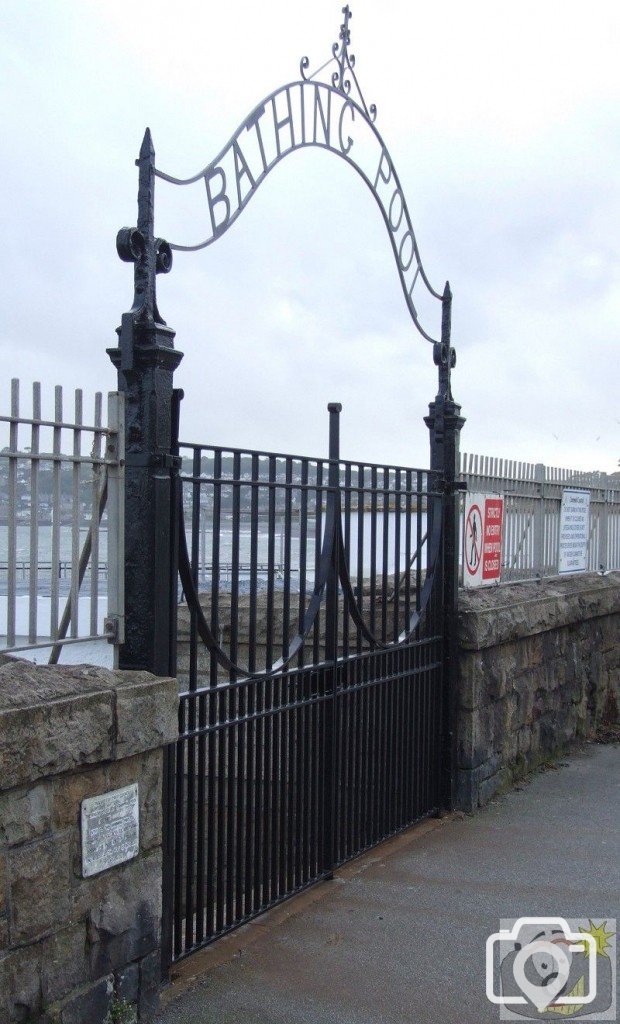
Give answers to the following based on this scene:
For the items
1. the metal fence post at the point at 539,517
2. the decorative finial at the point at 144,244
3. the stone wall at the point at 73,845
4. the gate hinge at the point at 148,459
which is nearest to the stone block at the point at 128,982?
the stone wall at the point at 73,845

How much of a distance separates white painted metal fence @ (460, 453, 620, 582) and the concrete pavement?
2.19 metres

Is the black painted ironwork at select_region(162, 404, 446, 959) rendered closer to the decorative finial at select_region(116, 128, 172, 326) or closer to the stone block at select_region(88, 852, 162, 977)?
the stone block at select_region(88, 852, 162, 977)

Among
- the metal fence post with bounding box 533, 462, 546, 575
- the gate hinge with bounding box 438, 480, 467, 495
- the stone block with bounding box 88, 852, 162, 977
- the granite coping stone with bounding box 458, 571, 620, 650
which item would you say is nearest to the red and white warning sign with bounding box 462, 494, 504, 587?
the granite coping stone with bounding box 458, 571, 620, 650

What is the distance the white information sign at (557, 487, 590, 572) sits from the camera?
32.3ft

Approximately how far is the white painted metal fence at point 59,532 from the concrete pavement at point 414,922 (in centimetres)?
158

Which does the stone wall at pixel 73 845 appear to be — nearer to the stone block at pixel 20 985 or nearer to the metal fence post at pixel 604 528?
the stone block at pixel 20 985

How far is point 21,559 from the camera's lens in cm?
420

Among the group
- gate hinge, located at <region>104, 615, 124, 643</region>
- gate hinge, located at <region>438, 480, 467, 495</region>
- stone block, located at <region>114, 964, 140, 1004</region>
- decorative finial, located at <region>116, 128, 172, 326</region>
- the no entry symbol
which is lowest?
stone block, located at <region>114, 964, 140, 1004</region>

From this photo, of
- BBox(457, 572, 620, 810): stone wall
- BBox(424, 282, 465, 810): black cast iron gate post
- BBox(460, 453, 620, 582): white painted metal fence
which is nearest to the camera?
BBox(424, 282, 465, 810): black cast iron gate post

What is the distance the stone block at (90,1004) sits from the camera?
362 centimetres

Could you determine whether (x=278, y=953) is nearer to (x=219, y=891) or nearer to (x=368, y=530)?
(x=219, y=891)

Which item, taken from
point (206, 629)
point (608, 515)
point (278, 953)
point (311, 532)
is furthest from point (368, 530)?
point (608, 515)

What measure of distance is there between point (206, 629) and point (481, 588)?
3907 mm

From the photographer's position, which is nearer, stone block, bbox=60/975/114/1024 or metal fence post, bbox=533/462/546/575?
stone block, bbox=60/975/114/1024
